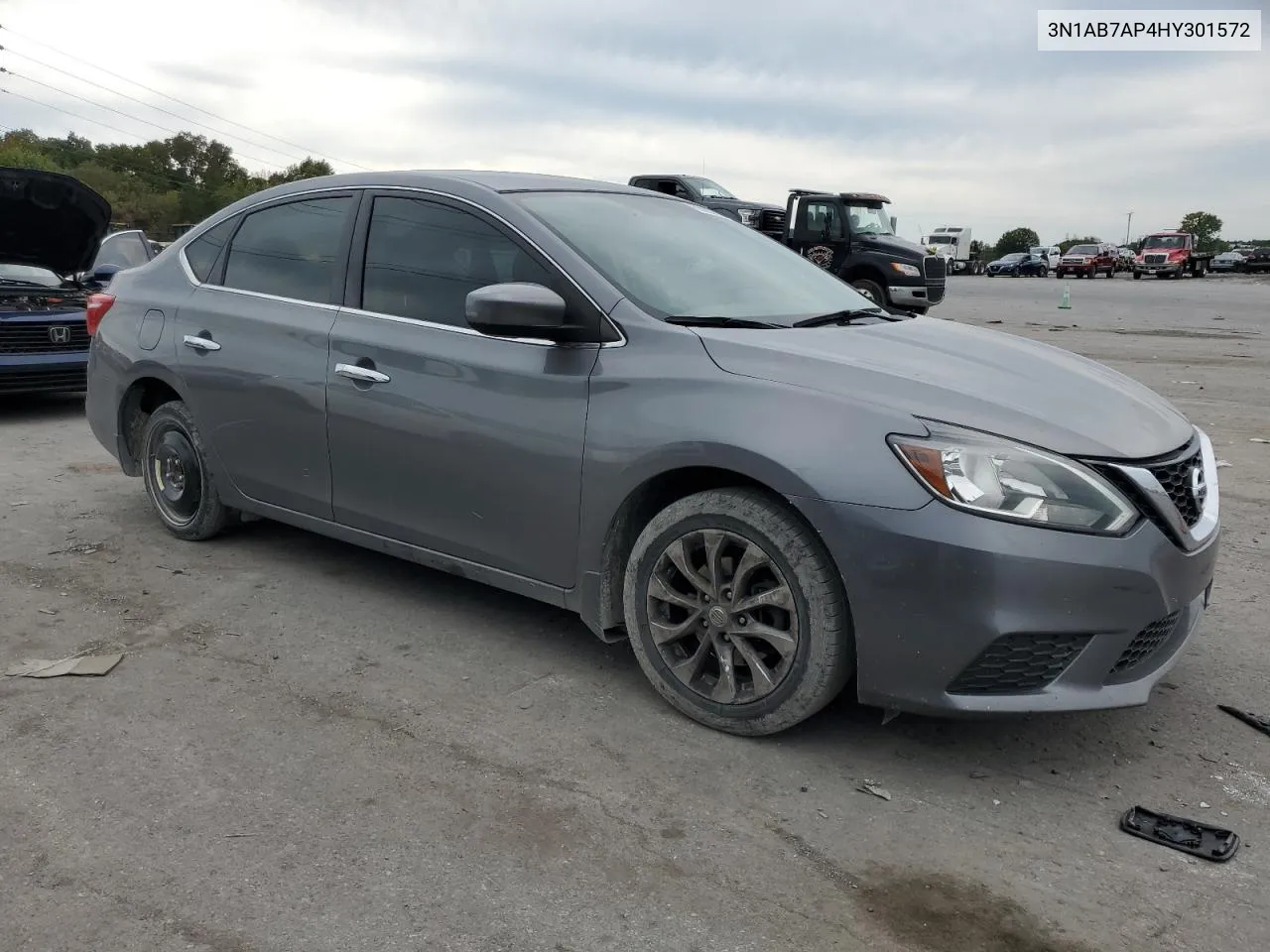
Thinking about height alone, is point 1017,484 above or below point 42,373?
above

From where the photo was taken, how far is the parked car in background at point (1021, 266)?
198ft

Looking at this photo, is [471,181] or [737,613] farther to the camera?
[471,181]

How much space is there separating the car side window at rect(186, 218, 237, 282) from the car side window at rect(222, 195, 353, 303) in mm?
88

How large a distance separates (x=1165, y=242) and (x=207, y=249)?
5342cm

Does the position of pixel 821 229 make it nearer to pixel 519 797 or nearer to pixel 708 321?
pixel 708 321

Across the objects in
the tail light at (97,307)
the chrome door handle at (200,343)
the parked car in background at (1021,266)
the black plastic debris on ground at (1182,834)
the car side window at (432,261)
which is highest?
the parked car in background at (1021,266)

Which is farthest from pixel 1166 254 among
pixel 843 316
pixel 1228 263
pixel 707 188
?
pixel 843 316

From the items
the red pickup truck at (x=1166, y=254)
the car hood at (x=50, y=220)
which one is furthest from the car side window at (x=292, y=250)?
the red pickup truck at (x=1166, y=254)

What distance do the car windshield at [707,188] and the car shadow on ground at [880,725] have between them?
777 inches

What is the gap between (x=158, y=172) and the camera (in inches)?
3615

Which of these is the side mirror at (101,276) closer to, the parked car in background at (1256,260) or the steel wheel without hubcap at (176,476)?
the steel wheel without hubcap at (176,476)

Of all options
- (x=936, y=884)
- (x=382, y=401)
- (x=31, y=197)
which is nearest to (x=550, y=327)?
(x=382, y=401)

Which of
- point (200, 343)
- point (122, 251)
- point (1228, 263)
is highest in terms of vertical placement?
point (1228, 263)

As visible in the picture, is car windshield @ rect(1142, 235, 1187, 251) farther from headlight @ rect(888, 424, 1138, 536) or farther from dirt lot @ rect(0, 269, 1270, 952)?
headlight @ rect(888, 424, 1138, 536)
